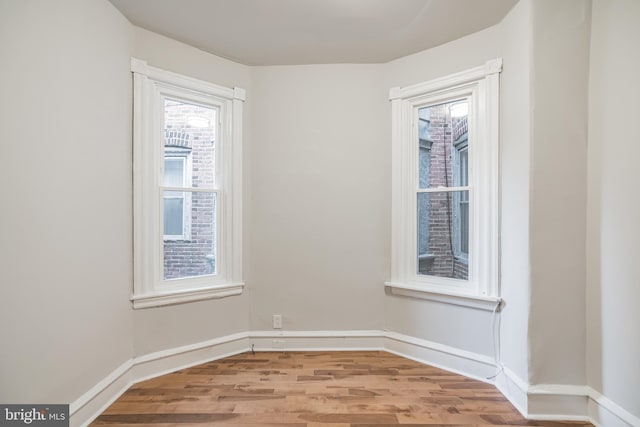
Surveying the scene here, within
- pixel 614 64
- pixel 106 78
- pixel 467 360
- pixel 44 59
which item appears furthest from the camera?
pixel 467 360

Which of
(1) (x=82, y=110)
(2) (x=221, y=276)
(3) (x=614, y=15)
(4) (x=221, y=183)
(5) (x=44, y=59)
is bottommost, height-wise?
(2) (x=221, y=276)

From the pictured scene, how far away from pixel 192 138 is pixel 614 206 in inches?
112

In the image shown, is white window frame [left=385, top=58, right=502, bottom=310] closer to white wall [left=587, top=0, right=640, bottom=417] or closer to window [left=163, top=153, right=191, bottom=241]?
white wall [left=587, top=0, right=640, bottom=417]

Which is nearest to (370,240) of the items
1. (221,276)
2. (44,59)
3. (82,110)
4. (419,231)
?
(419,231)

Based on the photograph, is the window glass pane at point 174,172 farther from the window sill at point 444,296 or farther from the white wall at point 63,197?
the window sill at point 444,296

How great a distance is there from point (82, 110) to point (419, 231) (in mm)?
2486

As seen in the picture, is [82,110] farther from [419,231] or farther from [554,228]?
[554,228]

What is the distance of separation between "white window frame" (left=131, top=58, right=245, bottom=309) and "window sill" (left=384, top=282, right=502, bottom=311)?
1.35 m

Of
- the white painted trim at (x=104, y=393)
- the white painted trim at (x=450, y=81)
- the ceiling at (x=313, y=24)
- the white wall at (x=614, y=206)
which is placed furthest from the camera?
the white painted trim at (x=450, y=81)

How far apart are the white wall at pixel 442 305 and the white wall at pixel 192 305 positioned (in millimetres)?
1248

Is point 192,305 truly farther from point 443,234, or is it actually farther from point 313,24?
point 313,24

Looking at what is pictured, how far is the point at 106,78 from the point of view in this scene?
2.11 meters

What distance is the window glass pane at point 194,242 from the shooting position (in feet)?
8.68

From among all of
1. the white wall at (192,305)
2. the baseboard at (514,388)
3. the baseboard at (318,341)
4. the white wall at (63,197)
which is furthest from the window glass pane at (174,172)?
the baseboard at (514,388)
